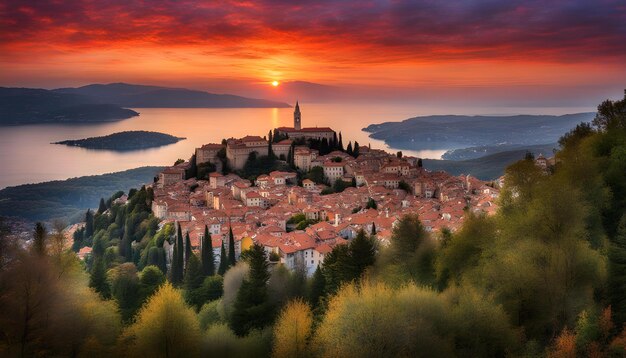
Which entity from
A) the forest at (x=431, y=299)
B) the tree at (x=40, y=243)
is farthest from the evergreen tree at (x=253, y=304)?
the tree at (x=40, y=243)

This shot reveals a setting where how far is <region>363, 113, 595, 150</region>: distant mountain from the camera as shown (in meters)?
110

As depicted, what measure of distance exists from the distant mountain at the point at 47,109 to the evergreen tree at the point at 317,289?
10976 cm

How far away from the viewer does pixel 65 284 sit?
9.15m

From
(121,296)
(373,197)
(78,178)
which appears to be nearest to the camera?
(121,296)

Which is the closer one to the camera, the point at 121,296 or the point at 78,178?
the point at 121,296

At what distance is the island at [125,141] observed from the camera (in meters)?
97.1

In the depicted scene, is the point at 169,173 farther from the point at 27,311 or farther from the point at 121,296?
the point at 27,311

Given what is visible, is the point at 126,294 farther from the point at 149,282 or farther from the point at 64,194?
the point at 64,194

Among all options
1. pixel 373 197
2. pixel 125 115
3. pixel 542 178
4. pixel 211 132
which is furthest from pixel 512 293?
pixel 125 115

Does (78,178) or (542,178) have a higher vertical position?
(542,178)

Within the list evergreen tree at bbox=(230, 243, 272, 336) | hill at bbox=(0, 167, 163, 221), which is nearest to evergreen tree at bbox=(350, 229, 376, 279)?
evergreen tree at bbox=(230, 243, 272, 336)

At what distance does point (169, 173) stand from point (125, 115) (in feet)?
387

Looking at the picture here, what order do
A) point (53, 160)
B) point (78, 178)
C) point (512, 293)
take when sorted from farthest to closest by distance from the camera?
point (53, 160) → point (78, 178) → point (512, 293)

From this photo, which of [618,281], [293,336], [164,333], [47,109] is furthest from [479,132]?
[164,333]
